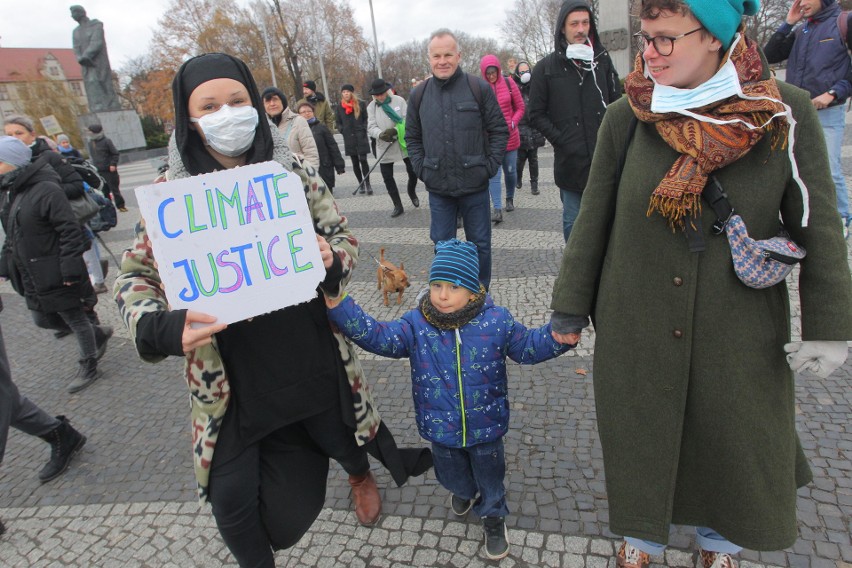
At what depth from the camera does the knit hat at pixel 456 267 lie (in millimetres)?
2133

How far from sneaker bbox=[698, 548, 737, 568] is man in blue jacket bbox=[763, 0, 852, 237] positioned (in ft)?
13.6

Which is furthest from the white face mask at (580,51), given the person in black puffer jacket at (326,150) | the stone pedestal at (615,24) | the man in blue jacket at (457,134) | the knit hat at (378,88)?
the stone pedestal at (615,24)

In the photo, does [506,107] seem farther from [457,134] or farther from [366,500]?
[366,500]

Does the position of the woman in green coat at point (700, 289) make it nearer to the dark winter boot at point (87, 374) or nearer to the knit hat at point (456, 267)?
the knit hat at point (456, 267)

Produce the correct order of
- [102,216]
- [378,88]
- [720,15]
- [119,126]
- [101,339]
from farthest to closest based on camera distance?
[119,126]
[378,88]
[102,216]
[101,339]
[720,15]

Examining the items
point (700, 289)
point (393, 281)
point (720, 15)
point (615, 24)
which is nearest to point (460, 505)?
point (700, 289)

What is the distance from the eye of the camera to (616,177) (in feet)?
5.77

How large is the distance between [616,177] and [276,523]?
1.76 metres

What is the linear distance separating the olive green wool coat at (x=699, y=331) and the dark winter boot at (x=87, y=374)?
4040mm

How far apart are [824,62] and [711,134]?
4944 millimetres

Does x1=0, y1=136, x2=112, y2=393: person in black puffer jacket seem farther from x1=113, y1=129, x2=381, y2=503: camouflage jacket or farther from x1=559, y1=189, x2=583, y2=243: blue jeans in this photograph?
x1=559, y1=189, x2=583, y2=243: blue jeans

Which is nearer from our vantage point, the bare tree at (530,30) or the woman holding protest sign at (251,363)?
the woman holding protest sign at (251,363)

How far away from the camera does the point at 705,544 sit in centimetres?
198

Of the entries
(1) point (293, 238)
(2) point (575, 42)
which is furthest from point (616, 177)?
(2) point (575, 42)
